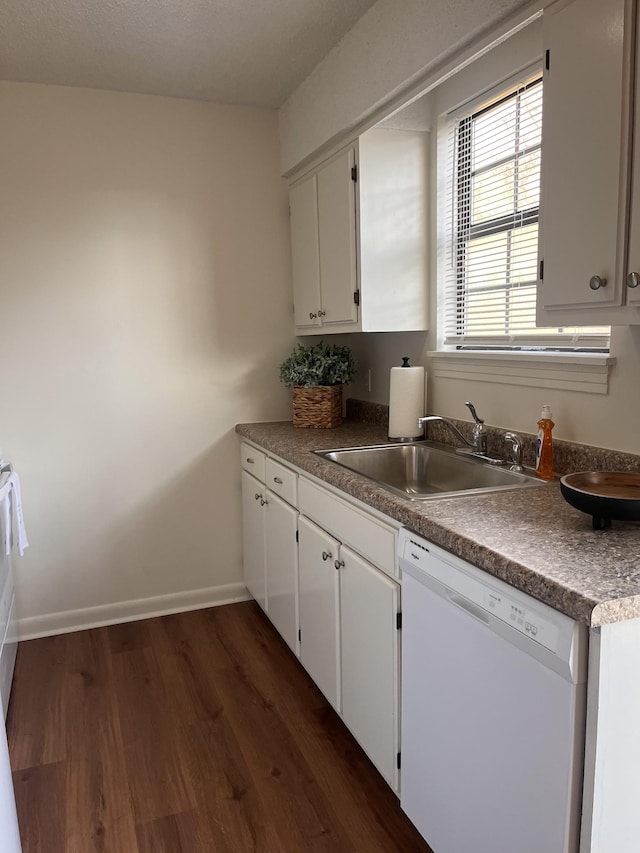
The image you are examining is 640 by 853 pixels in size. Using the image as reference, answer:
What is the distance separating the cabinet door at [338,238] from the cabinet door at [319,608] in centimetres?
93

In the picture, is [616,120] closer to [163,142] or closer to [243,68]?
[243,68]

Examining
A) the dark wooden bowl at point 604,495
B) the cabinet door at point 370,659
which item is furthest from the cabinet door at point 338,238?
the dark wooden bowl at point 604,495

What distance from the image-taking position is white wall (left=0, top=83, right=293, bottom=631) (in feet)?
9.67

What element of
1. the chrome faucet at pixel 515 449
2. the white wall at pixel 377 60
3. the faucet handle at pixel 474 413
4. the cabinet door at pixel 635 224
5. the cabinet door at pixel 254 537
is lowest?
the cabinet door at pixel 254 537

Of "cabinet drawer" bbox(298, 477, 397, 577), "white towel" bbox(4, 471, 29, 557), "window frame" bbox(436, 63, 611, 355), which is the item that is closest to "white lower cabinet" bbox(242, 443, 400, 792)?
"cabinet drawer" bbox(298, 477, 397, 577)

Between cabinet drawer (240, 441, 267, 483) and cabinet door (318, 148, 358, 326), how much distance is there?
0.67m

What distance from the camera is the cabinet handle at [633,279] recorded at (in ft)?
4.33

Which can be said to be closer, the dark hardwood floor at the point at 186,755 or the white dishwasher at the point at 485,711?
the white dishwasher at the point at 485,711

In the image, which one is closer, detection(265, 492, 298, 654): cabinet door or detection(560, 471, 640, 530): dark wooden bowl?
detection(560, 471, 640, 530): dark wooden bowl

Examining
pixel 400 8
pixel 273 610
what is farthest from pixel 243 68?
pixel 273 610

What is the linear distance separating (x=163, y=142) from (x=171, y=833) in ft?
9.15

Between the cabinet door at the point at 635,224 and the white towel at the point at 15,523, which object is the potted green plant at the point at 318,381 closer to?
the white towel at the point at 15,523

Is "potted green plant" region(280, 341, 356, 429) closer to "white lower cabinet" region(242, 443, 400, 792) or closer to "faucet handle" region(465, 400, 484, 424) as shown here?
"white lower cabinet" region(242, 443, 400, 792)

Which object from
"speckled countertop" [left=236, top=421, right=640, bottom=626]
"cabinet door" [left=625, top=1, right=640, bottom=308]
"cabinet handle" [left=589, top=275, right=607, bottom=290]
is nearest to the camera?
"speckled countertop" [left=236, top=421, right=640, bottom=626]
